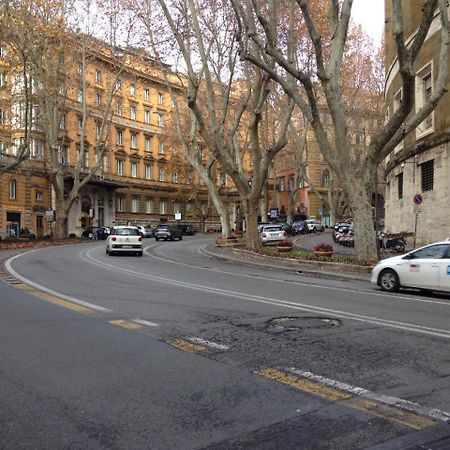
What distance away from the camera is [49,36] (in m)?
34.8

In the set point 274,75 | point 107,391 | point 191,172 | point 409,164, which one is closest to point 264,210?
point 191,172

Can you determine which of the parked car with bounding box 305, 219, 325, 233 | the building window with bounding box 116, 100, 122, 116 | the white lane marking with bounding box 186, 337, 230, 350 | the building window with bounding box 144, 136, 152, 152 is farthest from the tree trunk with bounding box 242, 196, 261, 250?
the building window with bounding box 144, 136, 152, 152

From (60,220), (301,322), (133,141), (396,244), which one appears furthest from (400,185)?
(133,141)

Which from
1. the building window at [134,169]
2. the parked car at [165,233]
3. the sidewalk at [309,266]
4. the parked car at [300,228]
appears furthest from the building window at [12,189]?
the sidewalk at [309,266]

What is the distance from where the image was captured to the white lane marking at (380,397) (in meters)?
4.33

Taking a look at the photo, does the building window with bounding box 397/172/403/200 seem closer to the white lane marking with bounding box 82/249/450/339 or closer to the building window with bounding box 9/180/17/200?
the white lane marking with bounding box 82/249/450/339

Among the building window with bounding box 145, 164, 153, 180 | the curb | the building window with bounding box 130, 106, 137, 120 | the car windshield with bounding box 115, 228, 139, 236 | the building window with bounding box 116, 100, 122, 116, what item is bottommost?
the curb

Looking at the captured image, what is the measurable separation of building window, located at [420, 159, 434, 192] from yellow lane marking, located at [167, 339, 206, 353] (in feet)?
71.8

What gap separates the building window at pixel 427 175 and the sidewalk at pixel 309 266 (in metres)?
9.17

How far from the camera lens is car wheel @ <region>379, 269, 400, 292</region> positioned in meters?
13.4

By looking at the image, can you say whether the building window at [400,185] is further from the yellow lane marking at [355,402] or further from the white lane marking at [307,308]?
the yellow lane marking at [355,402]

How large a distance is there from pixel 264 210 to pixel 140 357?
51753 millimetres

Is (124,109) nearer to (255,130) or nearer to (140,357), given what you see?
(255,130)

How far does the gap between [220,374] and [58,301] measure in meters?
5.57
